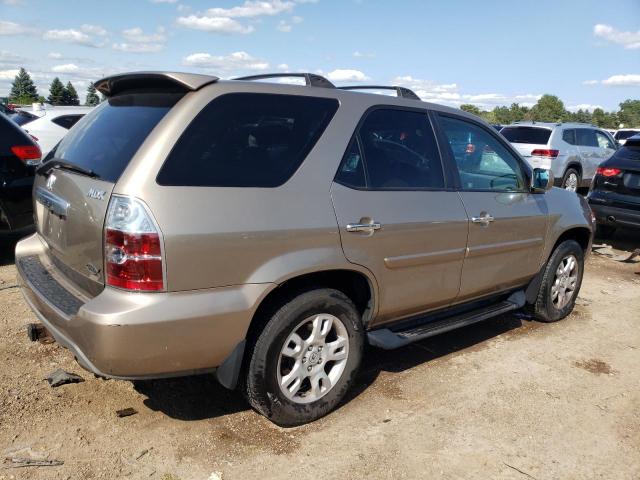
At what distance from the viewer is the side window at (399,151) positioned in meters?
3.36

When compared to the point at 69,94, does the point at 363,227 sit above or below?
below

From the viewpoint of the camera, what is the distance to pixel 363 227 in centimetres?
317

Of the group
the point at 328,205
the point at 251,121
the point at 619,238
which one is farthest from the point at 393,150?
the point at 619,238

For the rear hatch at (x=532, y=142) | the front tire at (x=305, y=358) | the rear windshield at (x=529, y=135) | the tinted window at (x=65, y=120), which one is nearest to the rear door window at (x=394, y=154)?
the front tire at (x=305, y=358)

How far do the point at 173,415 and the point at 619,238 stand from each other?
8686 mm

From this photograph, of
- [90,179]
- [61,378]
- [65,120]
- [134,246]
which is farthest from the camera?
[65,120]

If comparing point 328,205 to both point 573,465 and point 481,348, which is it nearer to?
point 573,465

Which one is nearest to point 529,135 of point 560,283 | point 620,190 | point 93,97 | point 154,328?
point 620,190

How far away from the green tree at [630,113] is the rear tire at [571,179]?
80.5 metres

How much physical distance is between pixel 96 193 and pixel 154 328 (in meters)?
0.71

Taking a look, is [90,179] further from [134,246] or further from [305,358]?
[305,358]

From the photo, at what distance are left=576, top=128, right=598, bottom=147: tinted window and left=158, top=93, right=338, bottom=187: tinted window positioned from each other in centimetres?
1203

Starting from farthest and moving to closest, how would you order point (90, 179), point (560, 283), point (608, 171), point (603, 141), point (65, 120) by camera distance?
point (603, 141) → point (65, 120) → point (608, 171) → point (560, 283) → point (90, 179)

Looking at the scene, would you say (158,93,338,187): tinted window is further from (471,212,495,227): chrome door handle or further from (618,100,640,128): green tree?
(618,100,640,128): green tree
